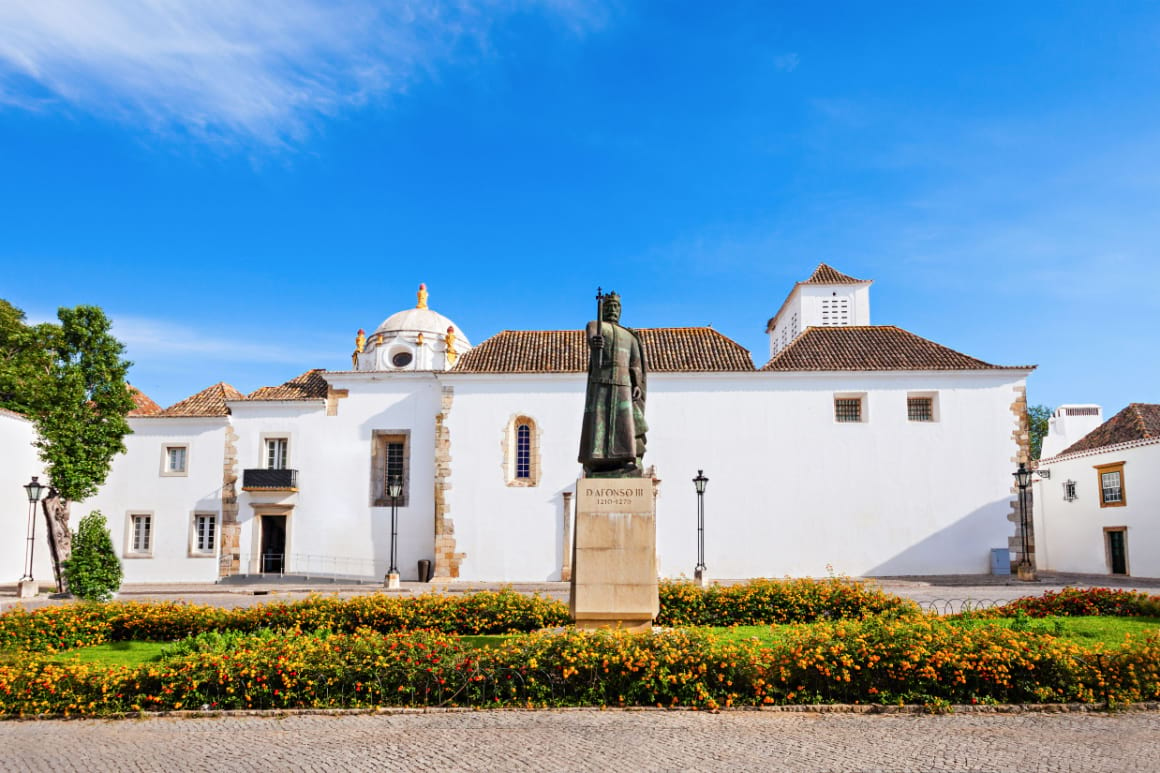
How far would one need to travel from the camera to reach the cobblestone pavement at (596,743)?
604cm

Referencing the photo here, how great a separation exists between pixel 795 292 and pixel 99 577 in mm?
28436

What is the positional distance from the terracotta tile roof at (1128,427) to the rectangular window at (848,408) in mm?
8754

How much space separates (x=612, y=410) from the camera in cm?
1000

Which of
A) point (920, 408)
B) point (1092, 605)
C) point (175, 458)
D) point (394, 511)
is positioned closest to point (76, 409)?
point (175, 458)

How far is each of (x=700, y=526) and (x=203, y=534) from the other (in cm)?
1619

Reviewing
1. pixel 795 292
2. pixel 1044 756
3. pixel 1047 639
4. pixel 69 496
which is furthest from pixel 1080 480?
pixel 69 496

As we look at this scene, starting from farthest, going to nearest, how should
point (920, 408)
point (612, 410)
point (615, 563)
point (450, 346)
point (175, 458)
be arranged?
point (450, 346)
point (175, 458)
point (920, 408)
point (612, 410)
point (615, 563)

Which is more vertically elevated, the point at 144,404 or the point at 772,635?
the point at 144,404

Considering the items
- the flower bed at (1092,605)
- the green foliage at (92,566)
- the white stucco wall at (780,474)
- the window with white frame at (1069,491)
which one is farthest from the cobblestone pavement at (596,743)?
the window with white frame at (1069,491)

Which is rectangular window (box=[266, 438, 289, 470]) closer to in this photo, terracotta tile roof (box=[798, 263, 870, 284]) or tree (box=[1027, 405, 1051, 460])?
terracotta tile roof (box=[798, 263, 870, 284])

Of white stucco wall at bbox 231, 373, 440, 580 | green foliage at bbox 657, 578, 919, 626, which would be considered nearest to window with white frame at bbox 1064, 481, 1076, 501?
green foliage at bbox 657, 578, 919, 626

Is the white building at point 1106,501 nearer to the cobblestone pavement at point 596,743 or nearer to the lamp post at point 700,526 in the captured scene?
the lamp post at point 700,526

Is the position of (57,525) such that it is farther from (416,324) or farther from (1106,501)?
(1106,501)

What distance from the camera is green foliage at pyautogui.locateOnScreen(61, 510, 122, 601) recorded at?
15.8 metres
